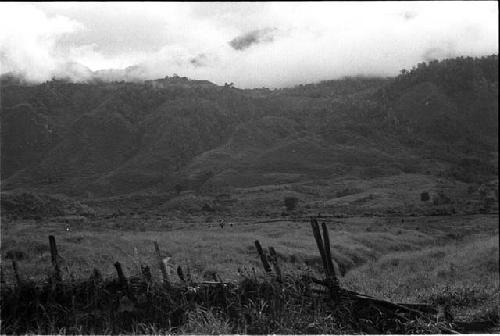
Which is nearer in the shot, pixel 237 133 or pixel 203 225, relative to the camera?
pixel 203 225

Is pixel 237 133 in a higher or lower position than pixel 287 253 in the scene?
higher

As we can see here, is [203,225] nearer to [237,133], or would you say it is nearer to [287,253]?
[287,253]

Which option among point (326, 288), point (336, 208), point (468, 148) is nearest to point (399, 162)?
point (468, 148)

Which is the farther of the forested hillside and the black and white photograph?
the forested hillside

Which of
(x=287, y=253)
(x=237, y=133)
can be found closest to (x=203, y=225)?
(x=287, y=253)

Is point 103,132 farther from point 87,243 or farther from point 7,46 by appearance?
point 7,46

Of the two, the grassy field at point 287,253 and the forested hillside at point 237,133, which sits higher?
the forested hillside at point 237,133

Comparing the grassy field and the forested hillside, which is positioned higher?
the forested hillside
